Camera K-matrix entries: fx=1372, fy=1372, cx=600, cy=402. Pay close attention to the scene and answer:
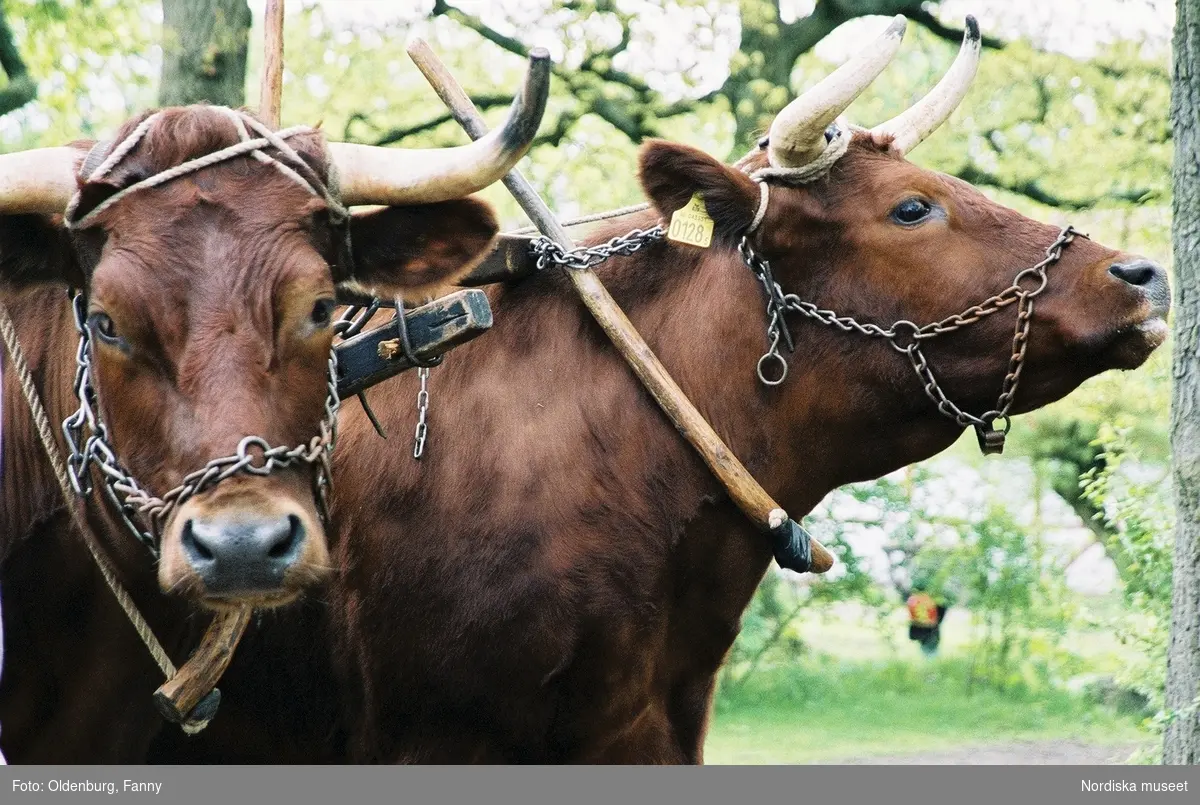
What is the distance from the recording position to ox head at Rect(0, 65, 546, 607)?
10.2 ft

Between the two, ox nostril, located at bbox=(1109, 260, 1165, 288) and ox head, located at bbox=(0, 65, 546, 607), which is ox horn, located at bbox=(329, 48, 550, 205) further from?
ox nostril, located at bbox=(1109, 260, 1165, 288)

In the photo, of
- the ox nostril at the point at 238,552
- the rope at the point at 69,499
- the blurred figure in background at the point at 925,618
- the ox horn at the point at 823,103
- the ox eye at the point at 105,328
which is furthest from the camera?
the blurred figure in background at the point at 925,618

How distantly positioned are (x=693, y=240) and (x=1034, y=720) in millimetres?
9350

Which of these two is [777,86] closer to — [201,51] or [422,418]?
[201,51]

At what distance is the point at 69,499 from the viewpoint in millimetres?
3670

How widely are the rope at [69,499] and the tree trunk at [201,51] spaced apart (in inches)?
164

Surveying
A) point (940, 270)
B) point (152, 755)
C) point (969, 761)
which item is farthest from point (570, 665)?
point (969, 761)

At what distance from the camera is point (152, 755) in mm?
4051

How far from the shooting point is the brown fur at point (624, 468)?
4.16 m

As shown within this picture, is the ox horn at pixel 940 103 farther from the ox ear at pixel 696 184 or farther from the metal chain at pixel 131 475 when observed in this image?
the metal chain at pixel 131 475

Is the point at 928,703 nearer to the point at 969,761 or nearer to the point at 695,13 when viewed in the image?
the point at 969,761

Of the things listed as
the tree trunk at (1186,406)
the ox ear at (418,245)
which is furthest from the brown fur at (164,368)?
the tree trunk at (1186,406)

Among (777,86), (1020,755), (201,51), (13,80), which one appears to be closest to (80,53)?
(13,80)

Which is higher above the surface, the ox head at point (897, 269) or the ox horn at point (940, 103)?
the ox horn at point (940, 103)
